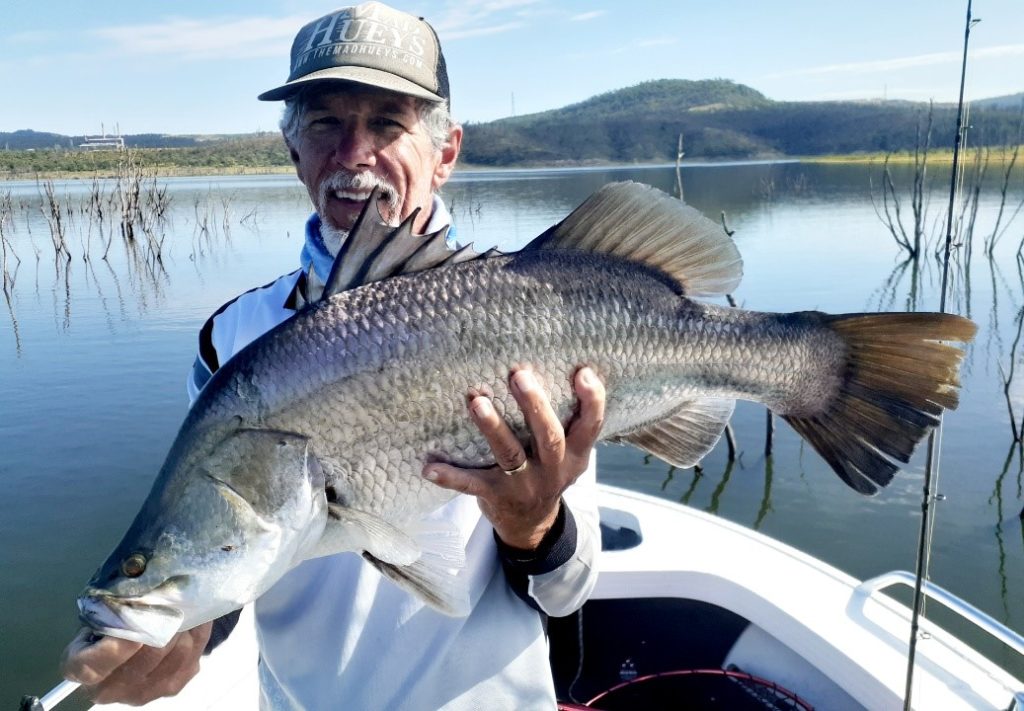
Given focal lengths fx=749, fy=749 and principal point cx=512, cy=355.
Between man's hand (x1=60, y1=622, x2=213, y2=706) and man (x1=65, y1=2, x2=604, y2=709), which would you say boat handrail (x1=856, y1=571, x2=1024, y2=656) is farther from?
man's hand (x1=60, y1=622, x2=213, y2=706)

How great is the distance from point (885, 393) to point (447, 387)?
1.23m

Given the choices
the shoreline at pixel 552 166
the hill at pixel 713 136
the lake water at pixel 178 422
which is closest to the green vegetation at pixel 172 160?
the shoreline at pixel 552 166

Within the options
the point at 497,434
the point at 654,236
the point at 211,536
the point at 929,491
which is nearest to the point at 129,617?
the point at 211,536

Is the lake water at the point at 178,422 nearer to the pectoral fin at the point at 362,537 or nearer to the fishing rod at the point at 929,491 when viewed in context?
the fishing rod at the point at 929,491

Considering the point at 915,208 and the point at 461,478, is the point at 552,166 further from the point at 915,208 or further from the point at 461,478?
the point at 461,478

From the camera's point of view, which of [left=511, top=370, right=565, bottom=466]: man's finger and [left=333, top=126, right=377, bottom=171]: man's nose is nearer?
[left=511, top=370, right=565, bottom=466]: man's finger

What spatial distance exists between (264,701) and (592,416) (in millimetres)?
1627

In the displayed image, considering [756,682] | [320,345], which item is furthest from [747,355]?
[756,682]

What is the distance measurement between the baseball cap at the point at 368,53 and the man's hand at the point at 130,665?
6.06ft

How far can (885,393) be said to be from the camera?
211 cm

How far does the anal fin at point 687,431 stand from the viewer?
2223mm

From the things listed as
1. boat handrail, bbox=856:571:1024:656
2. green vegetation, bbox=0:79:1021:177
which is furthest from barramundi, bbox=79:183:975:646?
green vegetation, bbox=0:79:1021:177

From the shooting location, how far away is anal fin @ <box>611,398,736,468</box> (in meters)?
2.22

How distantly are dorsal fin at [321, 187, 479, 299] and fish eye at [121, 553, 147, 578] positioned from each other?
0.78m
